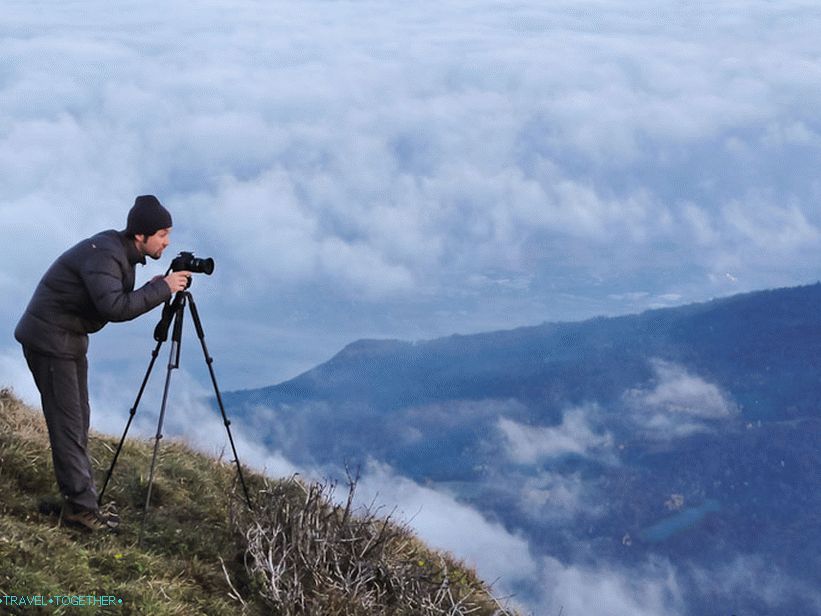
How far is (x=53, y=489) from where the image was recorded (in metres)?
10.5

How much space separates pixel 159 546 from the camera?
32.8ft

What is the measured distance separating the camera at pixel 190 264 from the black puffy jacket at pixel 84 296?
331mm

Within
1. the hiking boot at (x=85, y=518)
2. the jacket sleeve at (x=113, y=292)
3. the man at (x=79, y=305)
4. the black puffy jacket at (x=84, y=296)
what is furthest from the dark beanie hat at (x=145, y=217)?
the hiking boot at (x=85, y=518)

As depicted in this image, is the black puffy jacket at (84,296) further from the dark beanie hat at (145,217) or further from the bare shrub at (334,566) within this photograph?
the bare shrub at (334,566)

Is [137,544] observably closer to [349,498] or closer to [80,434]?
[80,434]

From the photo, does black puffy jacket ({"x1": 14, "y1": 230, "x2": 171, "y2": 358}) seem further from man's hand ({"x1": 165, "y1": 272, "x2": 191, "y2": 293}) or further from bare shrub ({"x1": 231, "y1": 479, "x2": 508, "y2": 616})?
bare shrub ({"x1": 231, "y1": 479, "x2": 508, "y2": 616})

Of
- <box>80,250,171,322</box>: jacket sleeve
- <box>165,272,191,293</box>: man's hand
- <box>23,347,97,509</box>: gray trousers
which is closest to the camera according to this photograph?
<box>80,250,171,322</box>: jacket sleeve

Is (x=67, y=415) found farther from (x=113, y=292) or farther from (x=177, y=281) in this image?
(x=177, y=281)

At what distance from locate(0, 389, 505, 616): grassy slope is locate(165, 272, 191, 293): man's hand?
2.29 metres

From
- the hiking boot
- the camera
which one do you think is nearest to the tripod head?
the camera

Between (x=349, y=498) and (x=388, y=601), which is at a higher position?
(x=349, y=498)

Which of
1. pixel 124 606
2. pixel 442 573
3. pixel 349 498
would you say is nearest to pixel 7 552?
pixel 124 606

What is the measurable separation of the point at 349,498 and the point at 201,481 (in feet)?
6.96

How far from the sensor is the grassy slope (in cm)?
864
